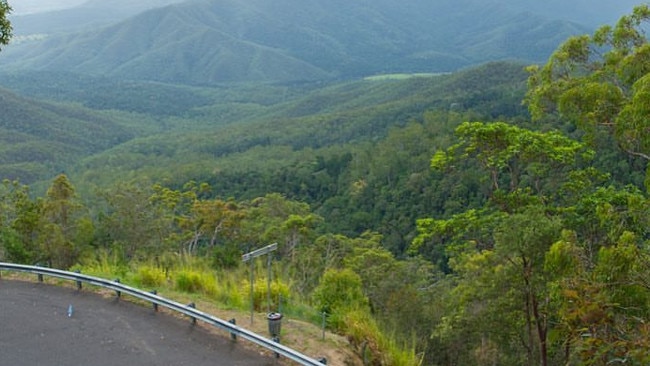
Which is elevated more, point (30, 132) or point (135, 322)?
point (135, 322)

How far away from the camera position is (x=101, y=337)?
7543 mm

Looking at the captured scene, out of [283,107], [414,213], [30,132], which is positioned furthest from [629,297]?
[283,107]

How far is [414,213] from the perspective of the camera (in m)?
52.7

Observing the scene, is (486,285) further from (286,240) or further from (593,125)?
(286,240)

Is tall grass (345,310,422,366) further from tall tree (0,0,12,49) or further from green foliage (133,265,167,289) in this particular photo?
tall tree (0,0,12,49)

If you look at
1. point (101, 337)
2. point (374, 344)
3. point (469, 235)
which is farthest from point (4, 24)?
point (469, 235)

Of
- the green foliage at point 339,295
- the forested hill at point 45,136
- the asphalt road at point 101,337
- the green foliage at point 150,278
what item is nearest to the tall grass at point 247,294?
the green foliage at point 150,278

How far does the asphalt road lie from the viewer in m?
6.96

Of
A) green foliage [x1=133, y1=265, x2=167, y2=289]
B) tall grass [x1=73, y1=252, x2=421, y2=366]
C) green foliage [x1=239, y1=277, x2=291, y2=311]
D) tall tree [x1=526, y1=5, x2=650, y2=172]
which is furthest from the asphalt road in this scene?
tall tree [x1=526, y1=5, x2=650, y2=172]

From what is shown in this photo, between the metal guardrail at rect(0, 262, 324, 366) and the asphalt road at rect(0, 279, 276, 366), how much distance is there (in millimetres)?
171

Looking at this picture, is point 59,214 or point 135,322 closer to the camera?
point 135,322

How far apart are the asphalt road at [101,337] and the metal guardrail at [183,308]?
171mm

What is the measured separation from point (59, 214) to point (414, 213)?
34.0 meters

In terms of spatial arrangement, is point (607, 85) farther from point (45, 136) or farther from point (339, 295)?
point (45, 136)
